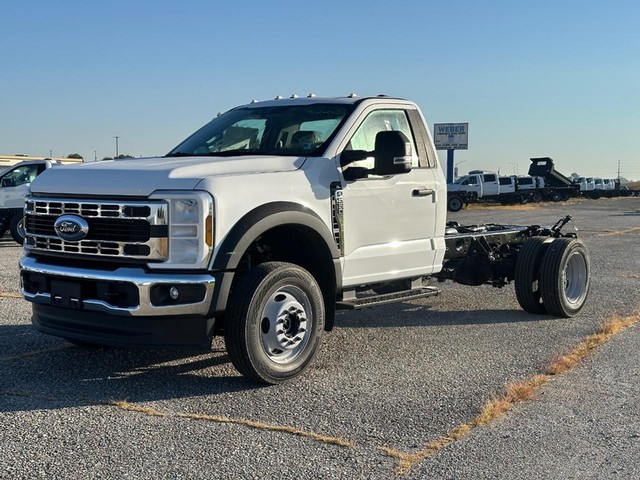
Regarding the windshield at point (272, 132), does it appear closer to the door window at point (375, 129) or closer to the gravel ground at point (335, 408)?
the door window at point (375, 129)

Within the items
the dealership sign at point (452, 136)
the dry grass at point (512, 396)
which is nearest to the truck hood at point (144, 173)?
the dry grass at point (512, 396)

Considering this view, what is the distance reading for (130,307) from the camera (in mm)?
4961

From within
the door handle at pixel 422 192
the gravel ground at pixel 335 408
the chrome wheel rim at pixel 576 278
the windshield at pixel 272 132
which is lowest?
the gravel ground at pixel 335 408

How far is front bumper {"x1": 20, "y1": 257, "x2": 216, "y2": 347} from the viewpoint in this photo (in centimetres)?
496

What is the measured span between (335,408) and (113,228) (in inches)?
74.6

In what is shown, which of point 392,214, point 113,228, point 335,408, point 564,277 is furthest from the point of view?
point 564,277

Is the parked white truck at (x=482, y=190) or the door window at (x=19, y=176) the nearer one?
the door window at (x=19, y=176)

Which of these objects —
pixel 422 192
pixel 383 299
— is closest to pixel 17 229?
pixel 422 192

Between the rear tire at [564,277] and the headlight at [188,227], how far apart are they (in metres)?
4.29

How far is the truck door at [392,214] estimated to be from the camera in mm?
6141

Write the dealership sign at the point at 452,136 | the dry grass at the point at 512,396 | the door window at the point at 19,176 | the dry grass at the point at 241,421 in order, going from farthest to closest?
the dealership sign at the point at 452,136 → the door window at the point at 19,176 → the dry grass at the point at 241,421 → the dry grass at the point at 512,396

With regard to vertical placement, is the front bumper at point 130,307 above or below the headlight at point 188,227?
below

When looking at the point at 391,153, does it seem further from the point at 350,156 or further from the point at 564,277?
the point at 564,277

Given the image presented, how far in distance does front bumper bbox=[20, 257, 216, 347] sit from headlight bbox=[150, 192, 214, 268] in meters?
0.11
